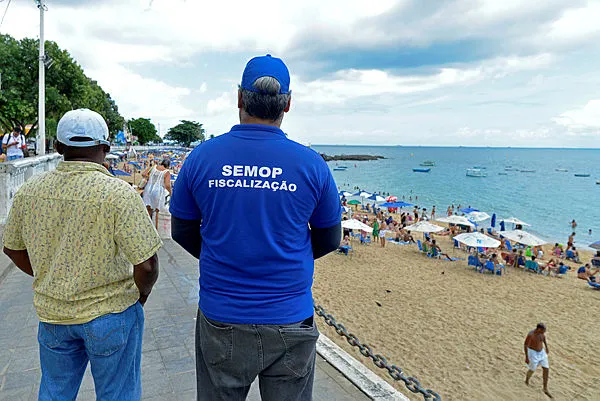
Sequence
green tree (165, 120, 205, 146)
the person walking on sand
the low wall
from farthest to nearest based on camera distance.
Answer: green tree (165, 120, 205, 146)
the low wall
the person walking on sand

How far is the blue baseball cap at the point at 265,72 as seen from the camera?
4.85 ft

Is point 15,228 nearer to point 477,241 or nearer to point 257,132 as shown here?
point 257,132

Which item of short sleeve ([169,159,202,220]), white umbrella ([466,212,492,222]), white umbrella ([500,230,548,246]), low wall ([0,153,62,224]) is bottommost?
white umbrella ([466,212,492,222])

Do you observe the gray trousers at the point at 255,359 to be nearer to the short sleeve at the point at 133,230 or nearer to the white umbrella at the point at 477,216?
the short sleeve at the point at 133,230

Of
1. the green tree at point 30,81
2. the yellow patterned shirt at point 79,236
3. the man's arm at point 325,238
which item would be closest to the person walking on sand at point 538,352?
the man's arm at point 325,238

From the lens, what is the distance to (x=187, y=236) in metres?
1.62

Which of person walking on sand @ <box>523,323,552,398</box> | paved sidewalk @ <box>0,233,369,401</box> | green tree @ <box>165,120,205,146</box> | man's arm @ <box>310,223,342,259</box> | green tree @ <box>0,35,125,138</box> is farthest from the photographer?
green tree @ <box>165,120,205,146</box>

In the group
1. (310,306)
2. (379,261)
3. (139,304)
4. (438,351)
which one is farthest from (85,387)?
(379,261)

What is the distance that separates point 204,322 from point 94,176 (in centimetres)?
75

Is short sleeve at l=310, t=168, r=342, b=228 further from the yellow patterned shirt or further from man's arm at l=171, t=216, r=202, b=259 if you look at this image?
the yellow patterned shirt

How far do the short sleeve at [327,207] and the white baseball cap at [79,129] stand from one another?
3.30ft

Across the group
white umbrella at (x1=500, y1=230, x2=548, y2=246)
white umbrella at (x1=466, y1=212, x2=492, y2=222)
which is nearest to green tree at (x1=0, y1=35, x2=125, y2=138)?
white umbrella at (x1=500, y1=230, x2=548, y2=246)

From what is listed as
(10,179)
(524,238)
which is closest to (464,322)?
(524,238)

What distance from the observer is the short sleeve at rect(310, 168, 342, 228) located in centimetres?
149
